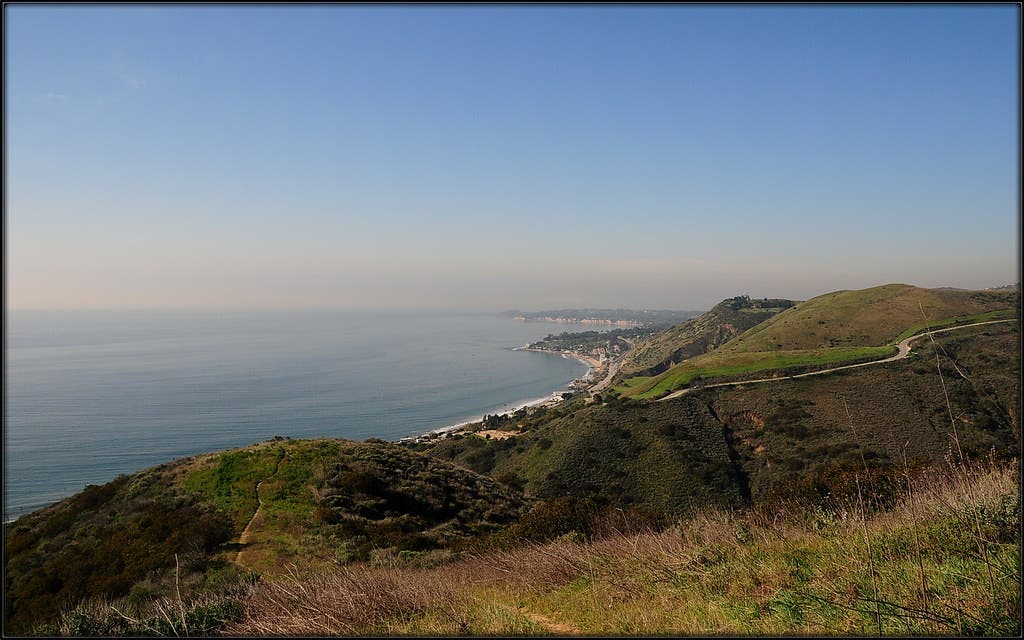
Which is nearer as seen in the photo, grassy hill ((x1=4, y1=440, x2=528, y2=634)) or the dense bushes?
the dense bushes

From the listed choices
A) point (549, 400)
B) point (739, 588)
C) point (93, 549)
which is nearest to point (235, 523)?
point (93, 549)

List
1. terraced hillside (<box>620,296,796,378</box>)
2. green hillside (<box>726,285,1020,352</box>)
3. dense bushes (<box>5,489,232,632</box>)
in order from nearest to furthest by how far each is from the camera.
A: dense bushes (<box>5,489,232,632</box>) → green hillside (<box>726,285,1020,352</box>) → terraced hillside (<box>620,296,796,378</box>)

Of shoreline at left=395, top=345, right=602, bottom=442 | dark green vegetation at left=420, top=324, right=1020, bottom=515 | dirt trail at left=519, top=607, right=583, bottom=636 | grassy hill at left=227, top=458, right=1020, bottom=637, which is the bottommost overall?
shoreline at left=395, top=345, right=602, bottom=442

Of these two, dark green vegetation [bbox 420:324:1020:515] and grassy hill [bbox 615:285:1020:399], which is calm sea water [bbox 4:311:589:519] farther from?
grassy hill [bbox 615:285:1020:399]

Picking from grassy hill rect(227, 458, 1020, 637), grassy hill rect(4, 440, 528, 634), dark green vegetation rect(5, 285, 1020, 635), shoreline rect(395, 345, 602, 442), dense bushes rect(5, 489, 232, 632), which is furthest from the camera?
shoreline rect(395, 345, 602, 442)

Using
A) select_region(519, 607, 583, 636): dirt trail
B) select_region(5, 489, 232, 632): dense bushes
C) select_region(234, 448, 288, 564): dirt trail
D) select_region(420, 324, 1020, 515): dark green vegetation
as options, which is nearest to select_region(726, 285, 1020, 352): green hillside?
select_region(420, 324, 1020, 515): dark green vegetation

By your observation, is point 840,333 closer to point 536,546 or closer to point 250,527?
point 536,546

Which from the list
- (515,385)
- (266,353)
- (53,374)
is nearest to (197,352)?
(266,353)
